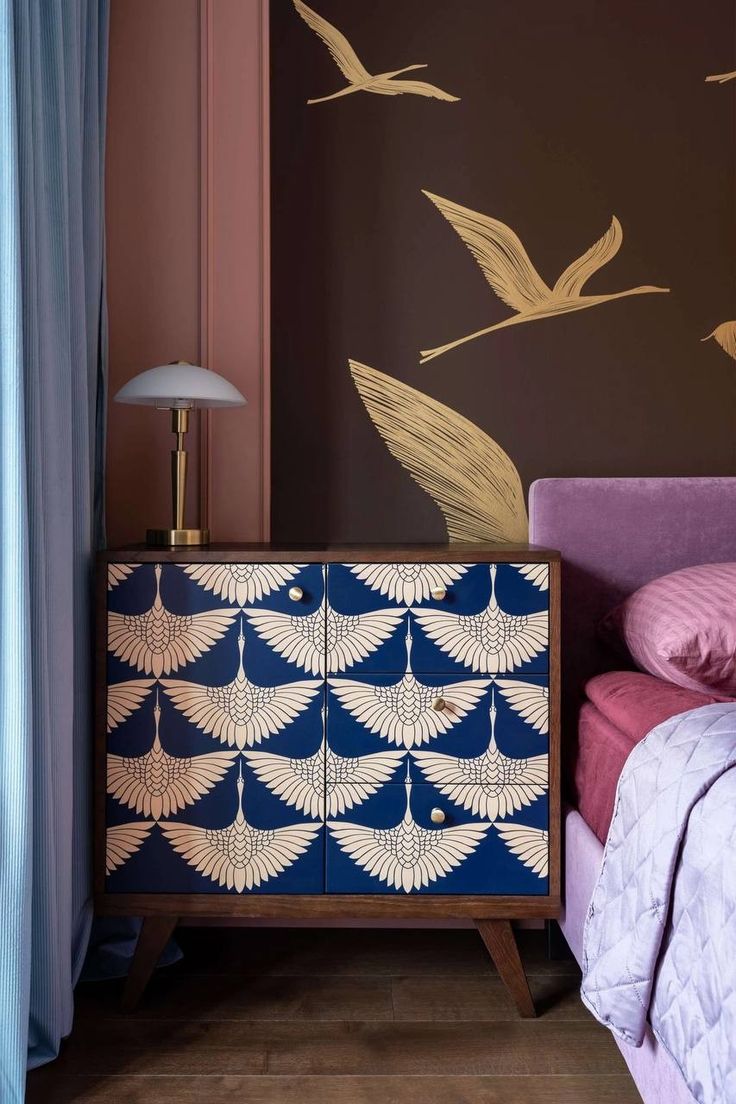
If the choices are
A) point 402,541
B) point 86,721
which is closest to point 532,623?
point 402,541

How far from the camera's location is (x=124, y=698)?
5.70 feet

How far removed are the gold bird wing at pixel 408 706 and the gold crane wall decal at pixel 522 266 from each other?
102cm

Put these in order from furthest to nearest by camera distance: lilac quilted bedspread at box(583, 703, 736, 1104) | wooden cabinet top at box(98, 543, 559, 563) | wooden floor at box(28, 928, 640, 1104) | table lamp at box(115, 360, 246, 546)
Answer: table lamp at box(115, 360, 246, 546) → wooden cabinet top at box(98, 543, 559, 563) → wooden floor at box(28, 928, 640, 1104) → lilac quilted bedspread at box(583, 703, 736, 1104)

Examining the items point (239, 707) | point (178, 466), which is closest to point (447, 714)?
point (239, 707)

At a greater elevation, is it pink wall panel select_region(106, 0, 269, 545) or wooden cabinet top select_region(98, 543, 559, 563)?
pink wall panel select_region(106, 0, 269, 545)

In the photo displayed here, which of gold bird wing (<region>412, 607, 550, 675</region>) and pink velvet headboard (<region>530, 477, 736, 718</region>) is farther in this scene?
pink velvet headboard (<region>530, 477, 736, 718</region>)

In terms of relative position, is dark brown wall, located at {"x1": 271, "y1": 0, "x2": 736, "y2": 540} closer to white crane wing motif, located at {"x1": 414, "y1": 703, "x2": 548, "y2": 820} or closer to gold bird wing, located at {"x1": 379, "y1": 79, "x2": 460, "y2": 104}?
gold bird wing, located at {"x1": 379, "y1": 79, "x2": 460, "y2": 104}

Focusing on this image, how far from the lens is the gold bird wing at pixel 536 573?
5.65 feet

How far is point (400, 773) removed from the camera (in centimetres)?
172

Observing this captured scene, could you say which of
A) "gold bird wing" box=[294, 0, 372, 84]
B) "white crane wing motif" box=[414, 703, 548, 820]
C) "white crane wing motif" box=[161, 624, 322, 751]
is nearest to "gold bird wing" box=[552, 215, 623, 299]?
"gold bird wing" box=[294, 0, 372, 84]

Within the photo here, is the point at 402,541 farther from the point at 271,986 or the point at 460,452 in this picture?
the point at 271,986

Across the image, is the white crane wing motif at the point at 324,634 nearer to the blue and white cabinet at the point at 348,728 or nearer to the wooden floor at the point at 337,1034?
the blue and white cabinet at the point at 348,728

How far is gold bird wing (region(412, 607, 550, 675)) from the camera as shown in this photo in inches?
67.6

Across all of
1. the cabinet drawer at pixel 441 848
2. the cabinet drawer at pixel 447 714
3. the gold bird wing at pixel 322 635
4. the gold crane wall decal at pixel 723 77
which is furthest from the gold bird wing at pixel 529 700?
the gold crane wall decal at pixel 723 77
